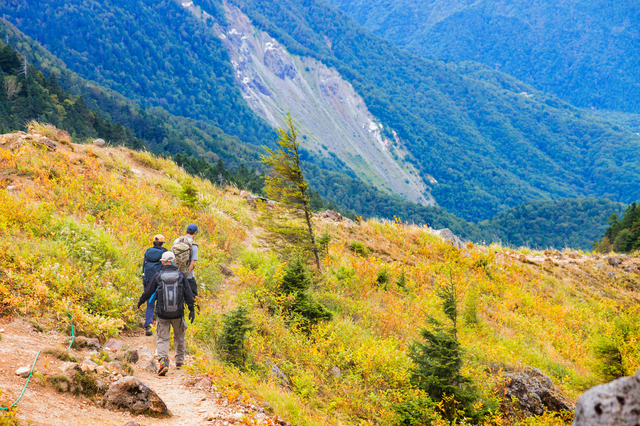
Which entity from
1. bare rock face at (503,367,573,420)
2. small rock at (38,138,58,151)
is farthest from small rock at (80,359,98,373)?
small rock at (38,138,58,151)

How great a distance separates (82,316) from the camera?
5727 millimetres

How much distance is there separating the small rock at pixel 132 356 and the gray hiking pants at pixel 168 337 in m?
0.33

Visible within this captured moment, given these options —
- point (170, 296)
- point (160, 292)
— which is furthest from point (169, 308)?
point (160, 292)

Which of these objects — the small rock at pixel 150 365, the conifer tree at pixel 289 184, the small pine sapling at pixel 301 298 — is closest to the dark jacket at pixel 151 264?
the small rock at pixel 150 365

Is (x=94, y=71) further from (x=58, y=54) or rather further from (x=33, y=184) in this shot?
(x=33, y=184)

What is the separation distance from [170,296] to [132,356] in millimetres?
1064

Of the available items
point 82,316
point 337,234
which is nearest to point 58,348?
point 82,316

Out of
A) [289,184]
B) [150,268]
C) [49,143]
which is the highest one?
[289,184]

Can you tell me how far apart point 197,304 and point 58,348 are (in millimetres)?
2845

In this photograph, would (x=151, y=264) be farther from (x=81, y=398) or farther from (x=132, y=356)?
(x=81, y=398)

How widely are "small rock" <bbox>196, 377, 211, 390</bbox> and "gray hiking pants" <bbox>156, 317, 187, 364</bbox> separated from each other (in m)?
0.65

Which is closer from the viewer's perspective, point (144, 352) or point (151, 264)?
point (144, 352)

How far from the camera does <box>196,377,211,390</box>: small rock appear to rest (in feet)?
17.0

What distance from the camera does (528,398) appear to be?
6996 mm
